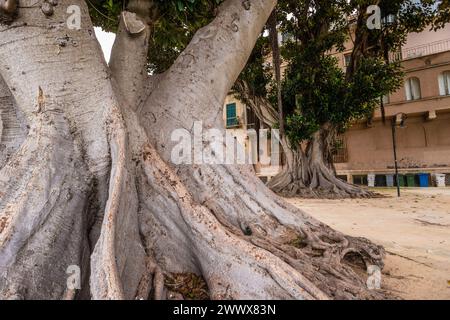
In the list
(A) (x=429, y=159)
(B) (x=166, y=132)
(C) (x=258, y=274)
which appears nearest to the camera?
(C) (x=258, y=274)

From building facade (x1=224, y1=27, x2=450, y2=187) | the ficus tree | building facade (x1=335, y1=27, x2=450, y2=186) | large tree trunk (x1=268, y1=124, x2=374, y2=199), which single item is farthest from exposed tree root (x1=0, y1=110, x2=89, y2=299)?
building facade (x1=335, y1=27, x2=450, y2=186)

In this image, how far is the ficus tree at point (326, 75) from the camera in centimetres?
946

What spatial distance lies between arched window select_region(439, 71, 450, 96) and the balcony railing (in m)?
1.25

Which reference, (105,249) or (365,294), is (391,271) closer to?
(365,294)

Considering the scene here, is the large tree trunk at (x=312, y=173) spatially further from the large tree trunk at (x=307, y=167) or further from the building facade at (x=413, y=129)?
the building facade at (x=413, y=129)

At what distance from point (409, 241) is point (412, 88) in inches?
588

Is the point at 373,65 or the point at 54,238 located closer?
the point at 54,238

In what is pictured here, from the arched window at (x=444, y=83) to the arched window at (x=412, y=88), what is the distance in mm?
932

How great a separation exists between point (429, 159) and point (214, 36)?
15.5 metres

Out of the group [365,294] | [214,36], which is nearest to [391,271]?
[365,294]

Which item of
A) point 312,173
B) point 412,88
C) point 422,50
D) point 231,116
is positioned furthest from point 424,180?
point 231,116

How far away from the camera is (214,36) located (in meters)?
3.40

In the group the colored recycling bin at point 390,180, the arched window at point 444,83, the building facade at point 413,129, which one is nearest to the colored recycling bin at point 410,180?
the building facade at point 413,129
